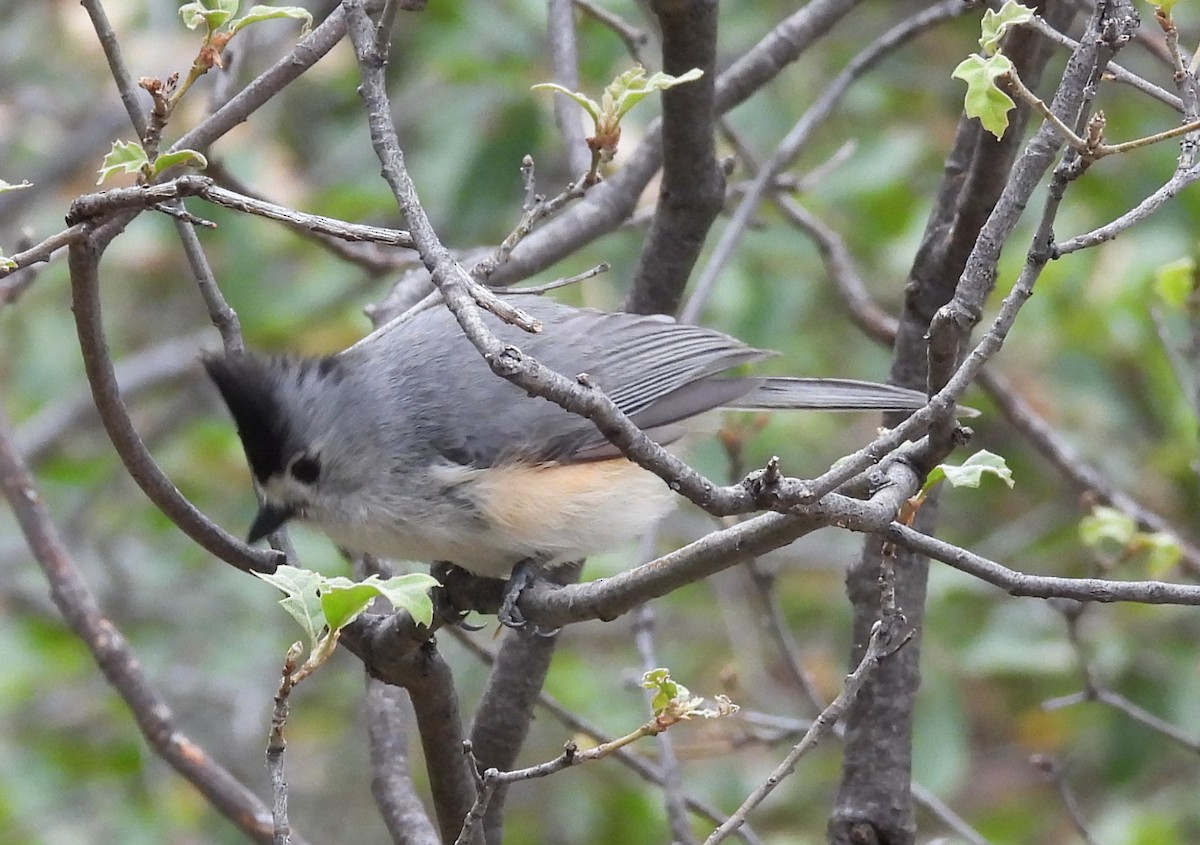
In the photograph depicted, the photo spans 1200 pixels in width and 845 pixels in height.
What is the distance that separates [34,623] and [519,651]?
2677mm

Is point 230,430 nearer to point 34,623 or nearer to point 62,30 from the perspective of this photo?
point 34,623

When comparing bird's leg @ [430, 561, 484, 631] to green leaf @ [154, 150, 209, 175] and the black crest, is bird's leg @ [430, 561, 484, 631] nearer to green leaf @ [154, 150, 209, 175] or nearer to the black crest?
the black crest

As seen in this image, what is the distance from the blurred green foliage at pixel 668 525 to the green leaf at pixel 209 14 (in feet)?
6.83

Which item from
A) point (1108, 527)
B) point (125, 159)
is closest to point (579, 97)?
point (125, 159)

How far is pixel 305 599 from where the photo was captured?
5.79 ft

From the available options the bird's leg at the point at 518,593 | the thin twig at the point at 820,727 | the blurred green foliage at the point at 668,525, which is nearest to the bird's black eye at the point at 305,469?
the bird's leg at the point at 518,593

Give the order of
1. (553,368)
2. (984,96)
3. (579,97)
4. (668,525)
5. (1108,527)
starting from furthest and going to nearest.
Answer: (668,525) < (553,368) < (1108,527) < (579,97) < (984,96)

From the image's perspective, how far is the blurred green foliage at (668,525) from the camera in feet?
14.3

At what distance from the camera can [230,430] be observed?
5246 millimetres

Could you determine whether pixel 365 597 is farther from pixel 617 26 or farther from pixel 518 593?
pixel 617 26

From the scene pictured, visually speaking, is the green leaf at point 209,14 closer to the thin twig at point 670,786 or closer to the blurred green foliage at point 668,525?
the thin twig at point 670,786

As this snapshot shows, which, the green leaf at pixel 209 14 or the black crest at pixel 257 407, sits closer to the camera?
the green leaf at pixel 209 14

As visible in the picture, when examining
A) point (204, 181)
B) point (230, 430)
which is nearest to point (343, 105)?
point (230, 430)

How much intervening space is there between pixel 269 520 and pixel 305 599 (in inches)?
42.7
